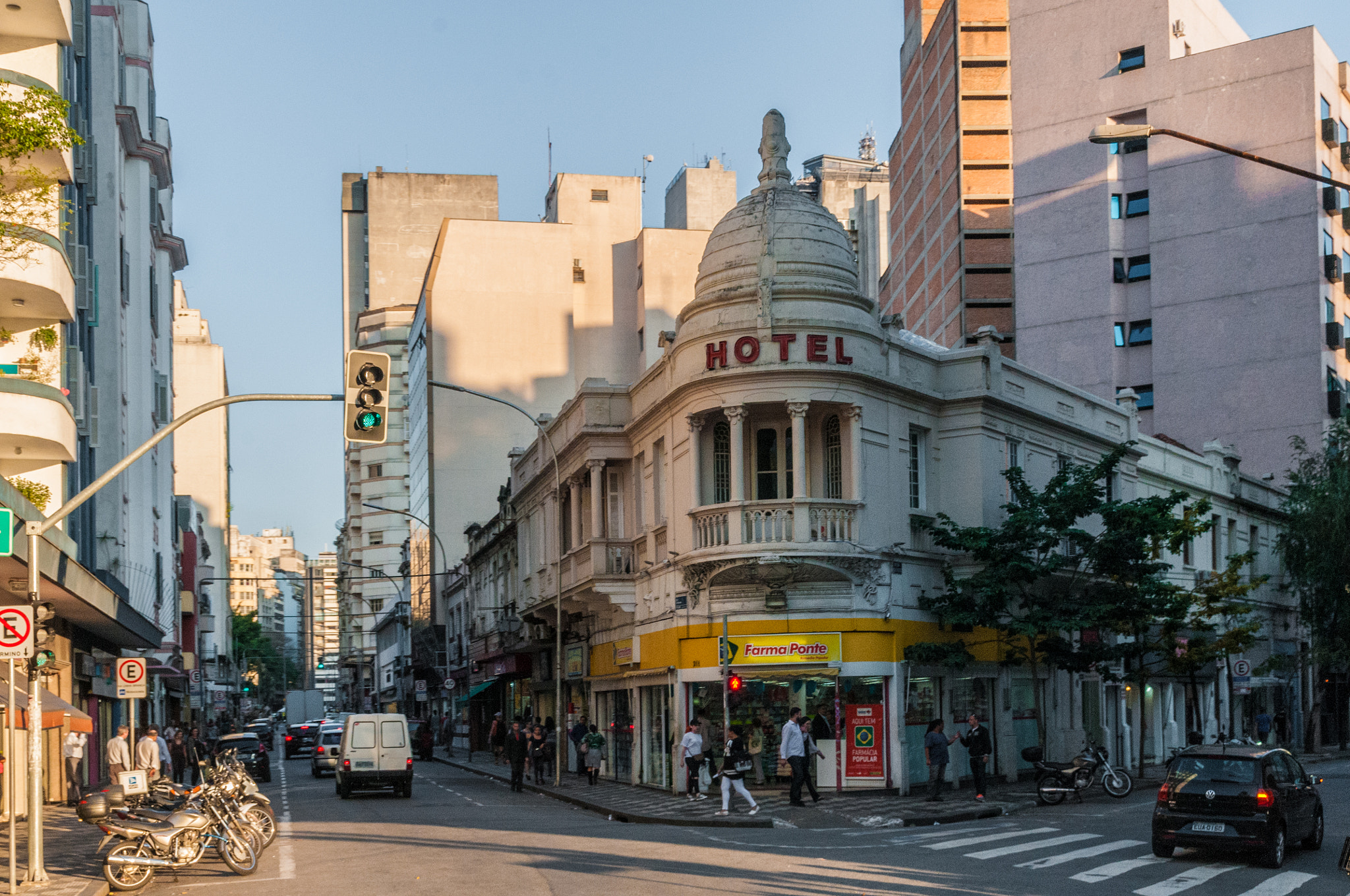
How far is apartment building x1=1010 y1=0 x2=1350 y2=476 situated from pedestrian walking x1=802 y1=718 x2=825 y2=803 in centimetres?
3476

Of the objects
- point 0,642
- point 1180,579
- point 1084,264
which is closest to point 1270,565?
point 1180,579

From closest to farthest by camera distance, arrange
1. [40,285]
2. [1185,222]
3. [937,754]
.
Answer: [40,285]
[937,754]
[1185,222]

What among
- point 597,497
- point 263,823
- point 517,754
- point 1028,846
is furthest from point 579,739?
point 1028,846

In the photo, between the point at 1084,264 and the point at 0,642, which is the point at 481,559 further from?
the point at 0,642

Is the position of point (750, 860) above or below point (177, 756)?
above

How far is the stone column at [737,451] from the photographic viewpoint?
28188mm

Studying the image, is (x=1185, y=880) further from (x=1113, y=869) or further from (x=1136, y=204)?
(x=1136, y=204)

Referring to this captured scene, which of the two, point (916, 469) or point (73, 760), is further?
point (916, 469)

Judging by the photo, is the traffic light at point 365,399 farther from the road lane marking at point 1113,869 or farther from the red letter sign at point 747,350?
the red letter sign at point 747,350

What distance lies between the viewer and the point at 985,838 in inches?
801

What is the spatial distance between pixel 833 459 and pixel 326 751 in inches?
848

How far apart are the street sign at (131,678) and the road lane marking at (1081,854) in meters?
17.2

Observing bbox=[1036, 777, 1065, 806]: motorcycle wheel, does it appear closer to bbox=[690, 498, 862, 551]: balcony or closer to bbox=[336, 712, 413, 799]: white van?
bbox=[690, 498, 862, 551]: balcony

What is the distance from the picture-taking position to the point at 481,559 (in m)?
61.3
